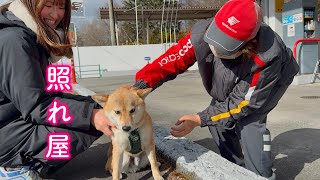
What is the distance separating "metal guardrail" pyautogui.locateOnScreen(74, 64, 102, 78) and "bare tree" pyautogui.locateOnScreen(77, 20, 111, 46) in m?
20.4

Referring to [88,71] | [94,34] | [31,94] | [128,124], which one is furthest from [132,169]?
[94,34]

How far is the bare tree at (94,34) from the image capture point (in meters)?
41.2

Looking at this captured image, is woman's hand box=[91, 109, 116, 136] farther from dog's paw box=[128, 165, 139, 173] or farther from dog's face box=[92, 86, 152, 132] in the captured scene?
dog's paw box=[128, 165, 139, 173]

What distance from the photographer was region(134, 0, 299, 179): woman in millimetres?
1971

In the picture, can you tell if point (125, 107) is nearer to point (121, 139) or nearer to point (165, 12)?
point (121, 139)

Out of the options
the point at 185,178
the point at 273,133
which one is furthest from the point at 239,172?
the point at 273,133

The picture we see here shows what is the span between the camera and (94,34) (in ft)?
140

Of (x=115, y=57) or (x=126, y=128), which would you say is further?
(x=115, y=57)

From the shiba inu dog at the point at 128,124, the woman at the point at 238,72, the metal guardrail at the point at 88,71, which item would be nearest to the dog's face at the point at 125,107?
the shiba inu dog at the point at 128,124

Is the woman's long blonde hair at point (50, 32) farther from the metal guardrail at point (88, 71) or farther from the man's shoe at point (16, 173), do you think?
the metal guardrail at point (88, 71)

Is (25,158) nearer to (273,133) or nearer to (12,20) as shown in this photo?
(12,20)

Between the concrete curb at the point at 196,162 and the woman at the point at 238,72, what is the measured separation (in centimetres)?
22

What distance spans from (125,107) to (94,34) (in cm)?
4217

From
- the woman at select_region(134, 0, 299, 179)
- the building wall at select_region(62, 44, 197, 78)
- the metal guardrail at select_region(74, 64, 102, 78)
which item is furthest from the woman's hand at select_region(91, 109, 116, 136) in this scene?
the metal guardrail at select_region(74, 64, 102, 78)
